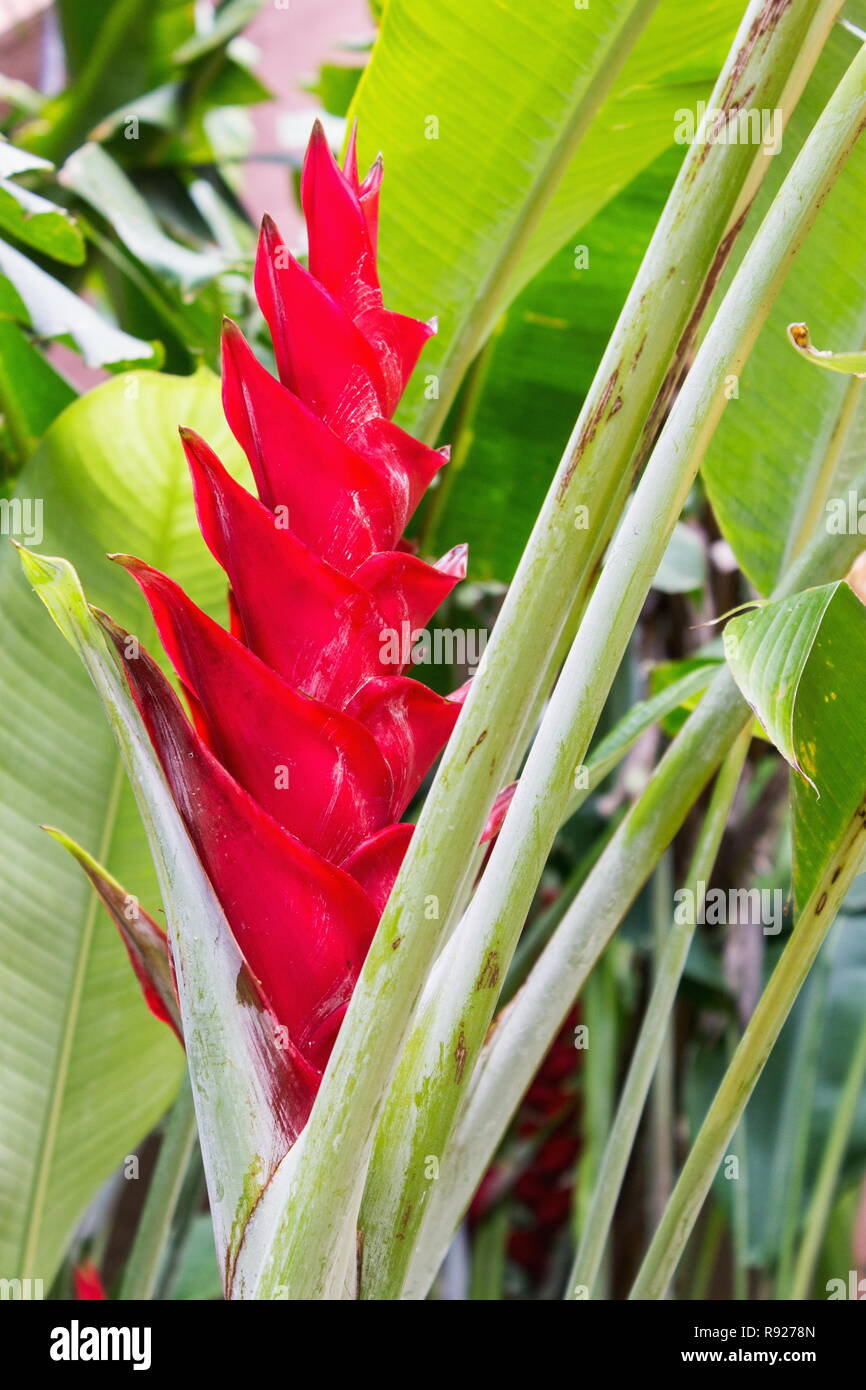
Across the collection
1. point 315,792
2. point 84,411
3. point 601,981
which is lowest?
point 315,792

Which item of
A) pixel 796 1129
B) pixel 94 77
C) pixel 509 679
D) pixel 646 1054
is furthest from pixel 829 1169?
pixel 94 77

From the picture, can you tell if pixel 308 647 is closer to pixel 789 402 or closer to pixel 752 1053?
pixel 752 1053

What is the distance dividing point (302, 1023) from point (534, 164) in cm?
42

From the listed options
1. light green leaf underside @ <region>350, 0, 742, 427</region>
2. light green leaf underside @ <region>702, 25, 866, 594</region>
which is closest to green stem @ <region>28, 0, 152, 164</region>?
light green leaf underside @ <region>350, 0, 742, 427</region>

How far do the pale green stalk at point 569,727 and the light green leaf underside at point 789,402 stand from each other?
23 centimetres

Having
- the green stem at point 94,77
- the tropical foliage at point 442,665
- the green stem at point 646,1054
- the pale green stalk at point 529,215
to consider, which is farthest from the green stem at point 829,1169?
the green stem at point 94,77

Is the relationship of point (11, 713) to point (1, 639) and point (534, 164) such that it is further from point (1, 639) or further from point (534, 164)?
point (534, 164)

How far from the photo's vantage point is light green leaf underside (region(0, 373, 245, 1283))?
1.68 feet

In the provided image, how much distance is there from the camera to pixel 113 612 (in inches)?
21.1

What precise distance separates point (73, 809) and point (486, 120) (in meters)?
0.39

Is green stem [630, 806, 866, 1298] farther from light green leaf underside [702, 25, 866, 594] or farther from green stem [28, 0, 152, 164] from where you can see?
green stem [28, 0, 152, 164]

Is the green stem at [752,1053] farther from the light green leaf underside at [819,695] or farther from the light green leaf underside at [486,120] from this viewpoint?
the light green leaf underside at [486,120]

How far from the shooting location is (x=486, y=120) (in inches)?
20.6
